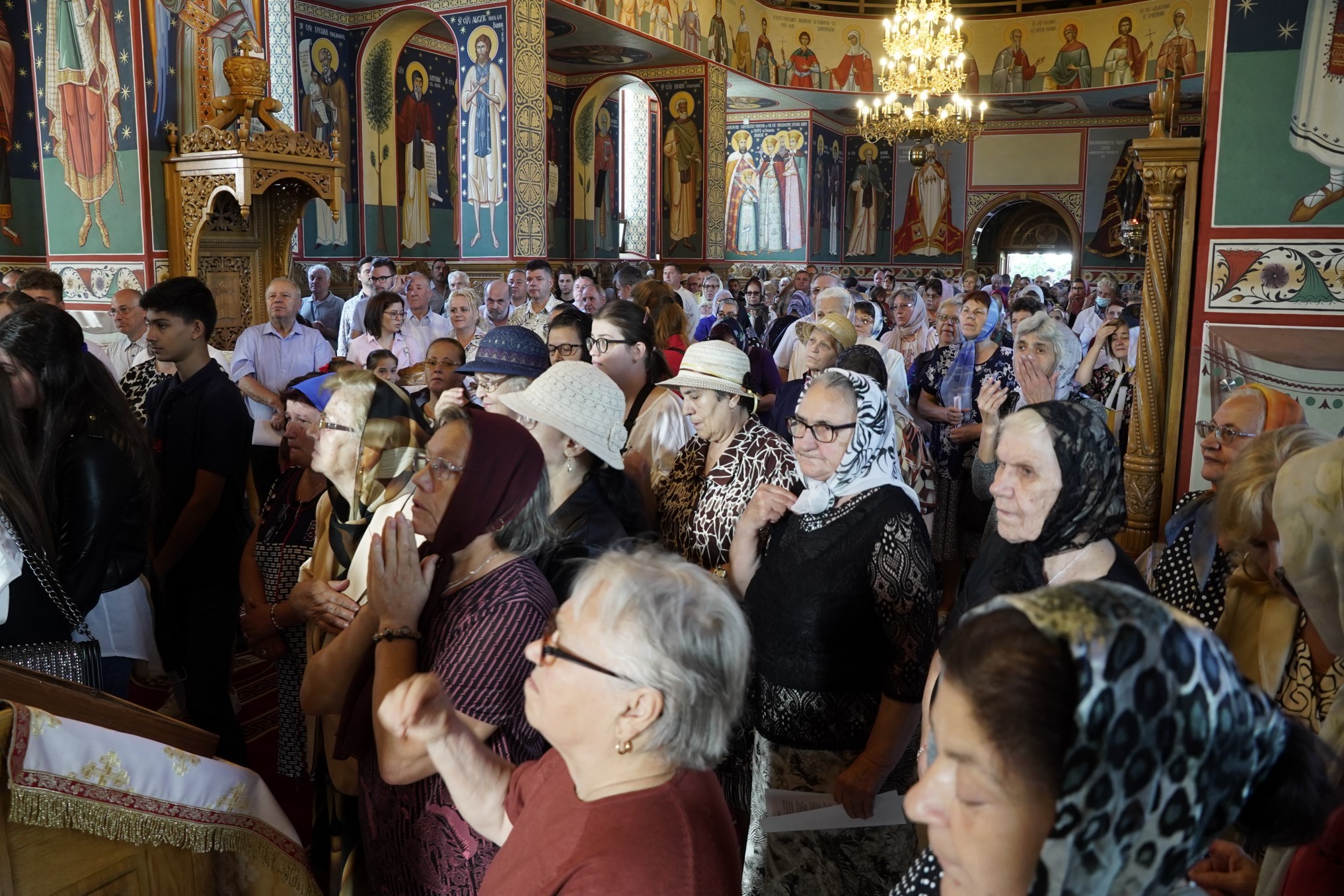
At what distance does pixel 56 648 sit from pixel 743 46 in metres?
17.1

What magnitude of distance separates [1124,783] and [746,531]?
6.25 ft

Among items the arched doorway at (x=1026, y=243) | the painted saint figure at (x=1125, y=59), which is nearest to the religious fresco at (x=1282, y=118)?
the painted saint figure at (x=1125, y=59)

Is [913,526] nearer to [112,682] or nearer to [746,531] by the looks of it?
[746,531]

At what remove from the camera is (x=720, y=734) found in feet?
5.17

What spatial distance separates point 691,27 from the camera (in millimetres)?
15773

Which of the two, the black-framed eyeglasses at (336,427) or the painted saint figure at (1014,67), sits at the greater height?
the painted saint figure at (1014,67)

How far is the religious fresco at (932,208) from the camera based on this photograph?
2397 centimetres

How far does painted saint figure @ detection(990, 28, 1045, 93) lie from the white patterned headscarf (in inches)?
807

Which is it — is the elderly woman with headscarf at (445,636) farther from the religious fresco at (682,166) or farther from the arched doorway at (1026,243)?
the arched doorway at (1026,243)

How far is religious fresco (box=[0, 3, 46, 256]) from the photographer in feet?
29.4

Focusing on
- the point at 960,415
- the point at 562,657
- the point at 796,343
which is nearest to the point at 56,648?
A: the point at 562,657

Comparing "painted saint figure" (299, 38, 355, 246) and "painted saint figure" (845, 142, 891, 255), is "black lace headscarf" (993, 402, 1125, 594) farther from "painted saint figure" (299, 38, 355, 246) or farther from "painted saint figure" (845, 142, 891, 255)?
"painted saint figure" (845, 142, 891, 255)

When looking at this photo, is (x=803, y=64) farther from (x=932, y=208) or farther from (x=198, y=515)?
(x=198, y=515)

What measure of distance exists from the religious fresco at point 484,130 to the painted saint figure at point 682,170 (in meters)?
5.57
